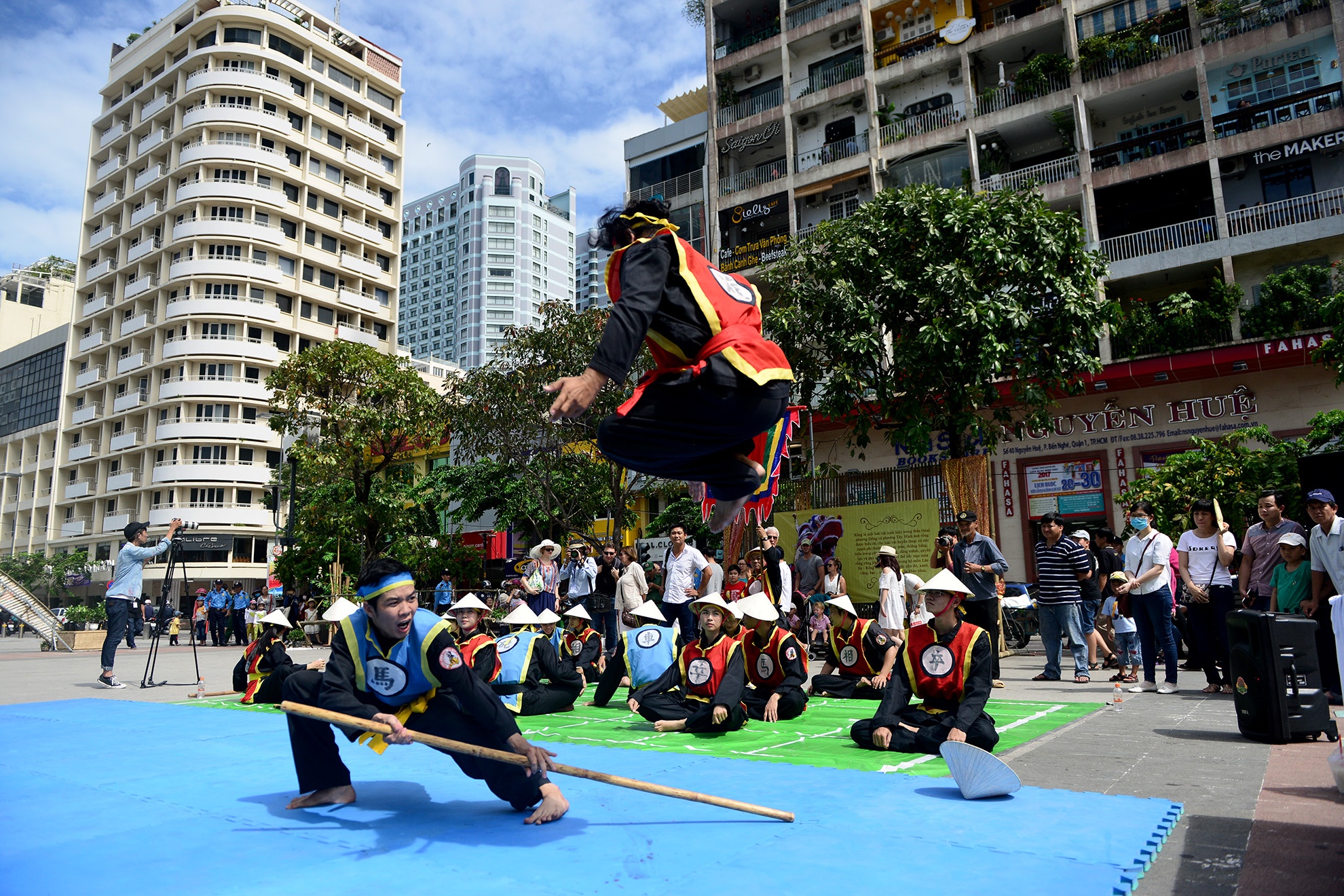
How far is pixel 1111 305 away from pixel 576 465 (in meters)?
11.3

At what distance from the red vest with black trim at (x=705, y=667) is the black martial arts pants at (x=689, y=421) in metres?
3.70

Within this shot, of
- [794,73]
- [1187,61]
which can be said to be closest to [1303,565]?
[1187,61]

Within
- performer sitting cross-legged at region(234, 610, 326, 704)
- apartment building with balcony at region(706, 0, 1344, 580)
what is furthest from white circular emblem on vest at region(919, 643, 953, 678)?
apartment building with balcony at region(706, 0, 1344, 580)

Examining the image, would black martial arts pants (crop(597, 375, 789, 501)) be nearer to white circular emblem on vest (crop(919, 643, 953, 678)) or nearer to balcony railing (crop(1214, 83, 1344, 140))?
white circular emblem on vest (crop(919, 643, 953, 678))

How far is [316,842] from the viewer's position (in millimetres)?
3680

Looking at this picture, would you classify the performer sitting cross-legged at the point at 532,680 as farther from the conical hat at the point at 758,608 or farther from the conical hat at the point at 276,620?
the conical hat at the point at 276,620

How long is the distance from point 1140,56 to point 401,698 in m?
22.9

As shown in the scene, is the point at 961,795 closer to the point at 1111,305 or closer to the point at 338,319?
the point at 1111,305

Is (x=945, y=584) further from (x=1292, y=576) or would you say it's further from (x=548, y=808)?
(x=1292, y=576)

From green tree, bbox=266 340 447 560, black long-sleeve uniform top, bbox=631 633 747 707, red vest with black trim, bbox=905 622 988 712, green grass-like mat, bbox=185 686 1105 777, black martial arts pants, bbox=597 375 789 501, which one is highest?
green tree, bbox=266 340 447 560

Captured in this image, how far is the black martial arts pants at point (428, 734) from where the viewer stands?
4102mm

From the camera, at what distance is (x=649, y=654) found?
8.13 meters

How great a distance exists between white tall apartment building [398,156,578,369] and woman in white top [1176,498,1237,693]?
9398cm

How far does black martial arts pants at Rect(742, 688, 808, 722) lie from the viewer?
722 cm
